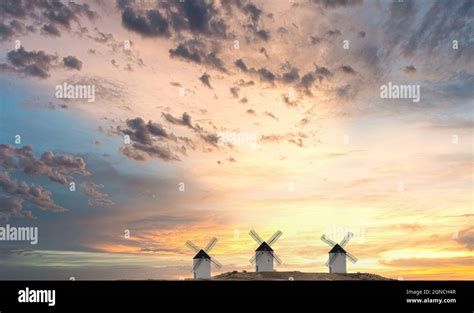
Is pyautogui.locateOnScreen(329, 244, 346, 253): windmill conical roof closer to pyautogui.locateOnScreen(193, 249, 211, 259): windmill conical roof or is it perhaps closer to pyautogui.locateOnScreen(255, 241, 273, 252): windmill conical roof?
pyautogui.locateOnScreen(255, 241, 273, 252): windmill conical roof

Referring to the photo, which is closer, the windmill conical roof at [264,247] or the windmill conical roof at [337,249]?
the windmill conical roof at [264,247]

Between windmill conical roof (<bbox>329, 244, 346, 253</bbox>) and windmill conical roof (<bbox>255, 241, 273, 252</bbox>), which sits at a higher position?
windmill conical roof (<bbox>255, 241, 273, 252</bbox>)

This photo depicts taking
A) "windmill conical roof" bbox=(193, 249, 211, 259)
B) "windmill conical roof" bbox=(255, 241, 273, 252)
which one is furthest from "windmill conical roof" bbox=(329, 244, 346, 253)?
"windmill conical roof" bbox=(193, 249, 211, 259)

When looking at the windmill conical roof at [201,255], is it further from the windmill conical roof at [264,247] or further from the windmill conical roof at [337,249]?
the windmill conical roof at [337,249]

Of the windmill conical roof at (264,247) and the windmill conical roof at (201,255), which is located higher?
the windmill conical roof at (264,247)

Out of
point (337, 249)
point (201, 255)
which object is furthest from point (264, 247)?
point (337, 249)

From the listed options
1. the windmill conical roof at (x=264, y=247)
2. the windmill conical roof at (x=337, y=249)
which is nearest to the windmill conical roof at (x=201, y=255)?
the windmill conical roof at (x=264, y=247)

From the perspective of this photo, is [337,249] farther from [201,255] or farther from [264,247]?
[201,255]

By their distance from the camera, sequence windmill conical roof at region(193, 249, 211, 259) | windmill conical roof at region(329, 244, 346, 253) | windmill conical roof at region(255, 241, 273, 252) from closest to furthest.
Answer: windmill conical roof at region(255, 241, 273, 252), windmill conical roof at region(193, 249, 211, 259), windmill conical roof at region(329, 244, 346, 253)
